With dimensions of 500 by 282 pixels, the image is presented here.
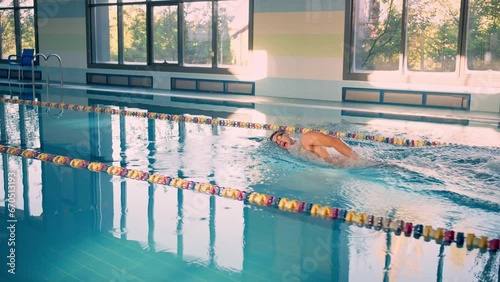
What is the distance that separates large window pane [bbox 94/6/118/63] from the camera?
1400cm

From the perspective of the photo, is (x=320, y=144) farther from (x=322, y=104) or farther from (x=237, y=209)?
(x=322, y=104)

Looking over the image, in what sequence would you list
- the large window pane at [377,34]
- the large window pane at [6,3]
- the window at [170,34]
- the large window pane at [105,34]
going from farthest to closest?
the large window pane at [6,3], the large window pane at [105,34], the window at [170,34], the large window pane at [377,34]

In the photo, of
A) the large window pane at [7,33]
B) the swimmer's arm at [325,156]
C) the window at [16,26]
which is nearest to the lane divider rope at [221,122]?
the swimmer's arm at [325,156]

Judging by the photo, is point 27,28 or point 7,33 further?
point 7,33

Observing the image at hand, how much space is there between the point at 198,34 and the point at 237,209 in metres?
9.42

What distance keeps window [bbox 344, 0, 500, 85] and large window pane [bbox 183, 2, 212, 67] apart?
349cm

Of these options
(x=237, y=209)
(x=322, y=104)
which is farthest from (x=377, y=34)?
(x=237, y=209)

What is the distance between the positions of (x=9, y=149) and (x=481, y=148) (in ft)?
16.7

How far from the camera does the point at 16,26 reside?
15.9 metres

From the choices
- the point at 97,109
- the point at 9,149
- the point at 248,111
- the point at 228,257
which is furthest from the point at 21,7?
the point at 228,257

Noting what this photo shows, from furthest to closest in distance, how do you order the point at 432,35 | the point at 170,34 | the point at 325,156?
the point at 170,34 < the point at 432,35 < the point at 325,156

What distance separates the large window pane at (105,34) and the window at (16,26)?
8.28 ft

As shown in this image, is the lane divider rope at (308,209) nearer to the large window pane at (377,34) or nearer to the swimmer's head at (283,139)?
the swimmer's head at (283,139)

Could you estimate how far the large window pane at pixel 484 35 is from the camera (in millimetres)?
9469
